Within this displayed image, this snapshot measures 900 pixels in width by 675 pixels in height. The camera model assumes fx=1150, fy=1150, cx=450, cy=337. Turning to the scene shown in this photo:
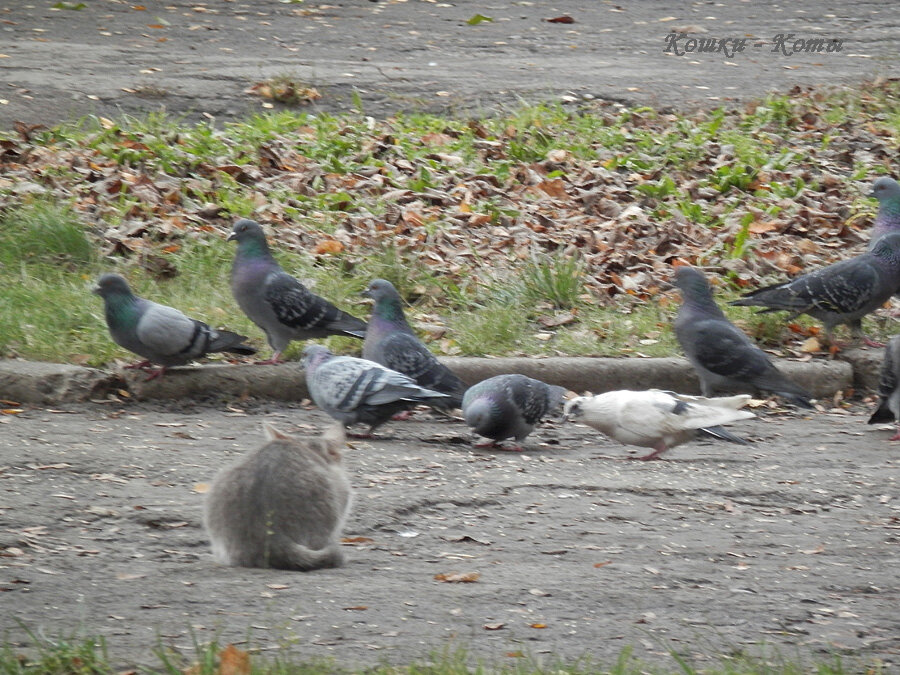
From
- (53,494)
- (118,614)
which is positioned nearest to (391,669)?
(118,614)

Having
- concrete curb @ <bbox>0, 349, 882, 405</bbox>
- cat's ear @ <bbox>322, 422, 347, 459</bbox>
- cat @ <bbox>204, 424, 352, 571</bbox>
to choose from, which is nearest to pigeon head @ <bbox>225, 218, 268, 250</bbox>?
concrete curb @ <bbox>0, 349, 882, 405</bbox>

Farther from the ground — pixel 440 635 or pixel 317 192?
pixel 317 192

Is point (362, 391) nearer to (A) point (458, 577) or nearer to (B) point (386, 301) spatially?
(B) point (386, 301)

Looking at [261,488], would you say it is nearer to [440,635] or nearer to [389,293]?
[440,635]

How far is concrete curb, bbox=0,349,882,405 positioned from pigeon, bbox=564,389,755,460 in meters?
0.99

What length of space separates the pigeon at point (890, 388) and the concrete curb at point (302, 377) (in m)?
0.72

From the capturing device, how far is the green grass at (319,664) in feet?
8.32

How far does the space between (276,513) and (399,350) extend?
97.0 inches

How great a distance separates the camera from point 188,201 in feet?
27.6

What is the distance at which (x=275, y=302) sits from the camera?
6.32 meters

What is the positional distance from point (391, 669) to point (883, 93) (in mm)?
10401

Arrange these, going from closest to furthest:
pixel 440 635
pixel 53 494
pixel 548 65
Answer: pixel 440 635
pixel 53 494
pixel 548 65

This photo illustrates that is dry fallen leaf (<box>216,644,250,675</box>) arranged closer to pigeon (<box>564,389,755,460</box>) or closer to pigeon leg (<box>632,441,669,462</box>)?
pigeon (<box>564,389,755,460</box>)

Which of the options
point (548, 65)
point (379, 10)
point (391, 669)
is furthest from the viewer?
point (379, 10)
